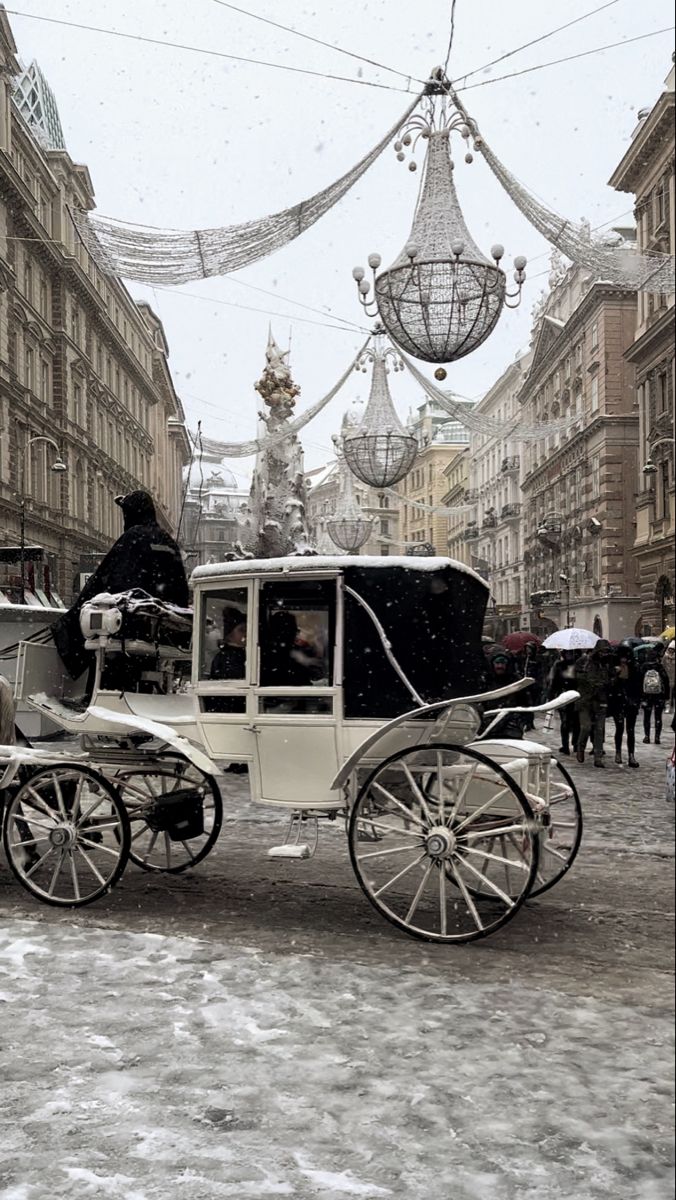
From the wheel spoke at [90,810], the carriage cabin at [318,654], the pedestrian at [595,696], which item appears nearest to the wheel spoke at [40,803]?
the wheel spoke at [90,810]

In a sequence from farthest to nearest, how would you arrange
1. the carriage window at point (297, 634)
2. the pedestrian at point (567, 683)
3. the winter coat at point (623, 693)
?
the pedestrian at point (567, 683) → the winter coat at point (623, 693) → the carriage window at point (297, 634)

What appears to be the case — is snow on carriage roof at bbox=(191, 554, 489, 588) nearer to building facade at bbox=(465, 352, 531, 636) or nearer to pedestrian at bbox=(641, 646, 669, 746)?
building facade at bbox=(465, 352, 531, 636)

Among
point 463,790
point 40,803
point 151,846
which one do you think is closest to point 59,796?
point 40,803

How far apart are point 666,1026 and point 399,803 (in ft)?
9.17

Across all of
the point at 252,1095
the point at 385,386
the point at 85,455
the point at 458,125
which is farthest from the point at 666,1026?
the point at 385,386

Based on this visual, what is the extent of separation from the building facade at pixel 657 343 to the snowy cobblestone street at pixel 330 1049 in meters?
0.35

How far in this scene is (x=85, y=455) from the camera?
314 cm

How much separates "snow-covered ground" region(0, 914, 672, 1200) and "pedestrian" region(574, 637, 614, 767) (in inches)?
244

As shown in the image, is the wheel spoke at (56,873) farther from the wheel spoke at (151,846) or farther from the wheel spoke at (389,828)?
the wheel spoke at (389,828)

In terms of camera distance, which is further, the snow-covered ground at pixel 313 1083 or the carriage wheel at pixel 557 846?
the carriage wheel at pixel 557 846

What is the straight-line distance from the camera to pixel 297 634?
3.73m

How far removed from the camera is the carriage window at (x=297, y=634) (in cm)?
367

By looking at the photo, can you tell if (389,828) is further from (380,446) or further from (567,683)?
(567,683)

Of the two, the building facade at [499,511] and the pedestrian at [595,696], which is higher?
the building facade at [499,511]
